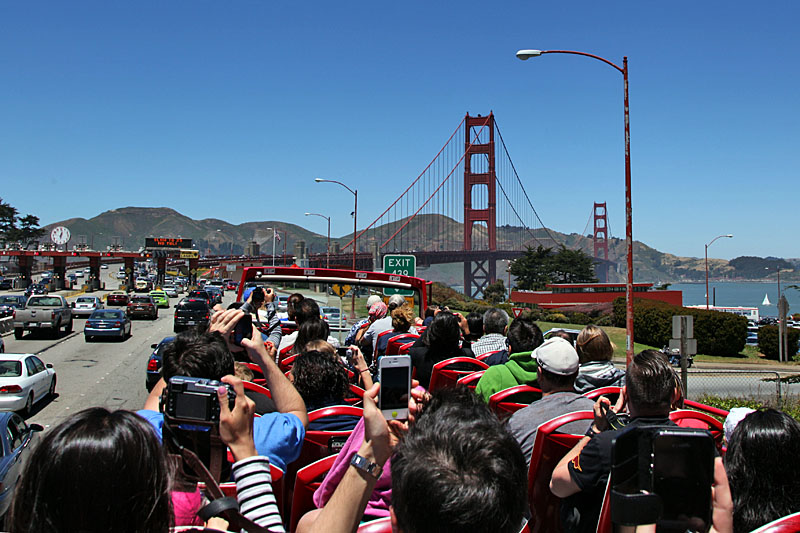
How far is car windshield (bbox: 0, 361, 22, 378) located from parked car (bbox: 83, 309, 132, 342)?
1420 cm

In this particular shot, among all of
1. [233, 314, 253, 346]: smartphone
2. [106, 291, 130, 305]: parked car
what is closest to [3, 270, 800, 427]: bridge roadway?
[233, 314, 253, 346]: smartphone

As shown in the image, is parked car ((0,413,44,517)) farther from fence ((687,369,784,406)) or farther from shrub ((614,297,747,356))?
shrub ((614,297,747,356))

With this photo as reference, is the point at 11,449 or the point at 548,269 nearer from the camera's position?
the point at 11,449

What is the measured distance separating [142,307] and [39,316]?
13.4m

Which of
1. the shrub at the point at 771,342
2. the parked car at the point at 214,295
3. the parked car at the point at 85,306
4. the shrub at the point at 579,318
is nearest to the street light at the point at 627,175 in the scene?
the shrub at the point at 771,342

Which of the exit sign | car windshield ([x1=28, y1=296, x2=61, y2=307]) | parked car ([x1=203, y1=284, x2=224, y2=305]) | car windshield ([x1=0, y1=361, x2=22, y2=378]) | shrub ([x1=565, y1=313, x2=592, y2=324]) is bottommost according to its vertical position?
shrub ([x1=565, y1=313, x2=592, y2=324])

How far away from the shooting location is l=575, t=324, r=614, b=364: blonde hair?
4.93 meters

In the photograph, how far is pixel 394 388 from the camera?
2523 mm

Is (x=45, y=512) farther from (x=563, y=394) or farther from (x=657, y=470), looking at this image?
(x=563, y=394)

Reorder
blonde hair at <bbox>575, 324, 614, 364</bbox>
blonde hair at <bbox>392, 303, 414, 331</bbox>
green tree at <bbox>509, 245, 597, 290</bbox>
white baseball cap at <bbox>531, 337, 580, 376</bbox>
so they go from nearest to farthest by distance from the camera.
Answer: white baseball cap at <bbox>531, 337, 580, 376</bbox>
blonde hair at <bbox>575, 324, 614, 364</bbox>
blonde hair at <bbox>392, 303, 414, 331</bbox>
green tree at <bbox>509, 245, 597, 290</bbox>

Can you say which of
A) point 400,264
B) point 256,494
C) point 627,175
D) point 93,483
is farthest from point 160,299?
point 93,483

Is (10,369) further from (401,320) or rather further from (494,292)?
(494,292)

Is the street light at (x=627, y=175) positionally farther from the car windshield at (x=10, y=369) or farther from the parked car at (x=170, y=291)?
the parked car at (x=170, y=291)

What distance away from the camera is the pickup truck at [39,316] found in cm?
2703
